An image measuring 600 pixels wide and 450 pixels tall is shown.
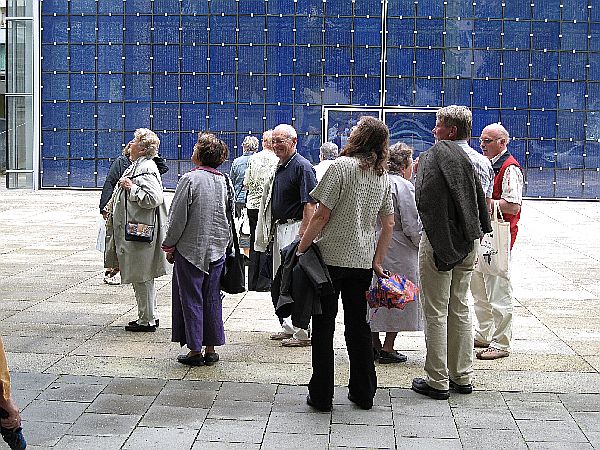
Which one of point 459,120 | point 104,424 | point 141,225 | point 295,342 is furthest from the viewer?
point 141,225

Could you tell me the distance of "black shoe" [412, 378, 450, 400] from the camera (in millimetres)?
6660

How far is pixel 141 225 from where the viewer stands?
28.2 ft

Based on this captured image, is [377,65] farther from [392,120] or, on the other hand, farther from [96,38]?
[96,38]

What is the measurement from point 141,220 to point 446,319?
3.06 m

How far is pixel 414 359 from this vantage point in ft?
25.9

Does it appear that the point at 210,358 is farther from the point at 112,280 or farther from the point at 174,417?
the point at 112,280

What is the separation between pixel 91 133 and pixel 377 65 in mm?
8465

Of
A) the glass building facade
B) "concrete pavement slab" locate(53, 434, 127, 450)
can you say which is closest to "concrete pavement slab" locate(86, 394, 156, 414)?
"concrete pavement slab" locate(53, 434, 127, 450)

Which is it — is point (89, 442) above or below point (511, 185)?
below

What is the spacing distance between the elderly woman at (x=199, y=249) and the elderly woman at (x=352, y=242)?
4.28ft

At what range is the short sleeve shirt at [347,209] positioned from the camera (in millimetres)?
6281

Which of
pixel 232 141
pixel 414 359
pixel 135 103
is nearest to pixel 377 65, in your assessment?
pixel 232 141

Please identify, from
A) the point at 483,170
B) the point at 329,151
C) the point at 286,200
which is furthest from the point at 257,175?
the point at 483,170

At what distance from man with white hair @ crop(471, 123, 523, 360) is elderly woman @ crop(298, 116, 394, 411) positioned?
5.11ft
